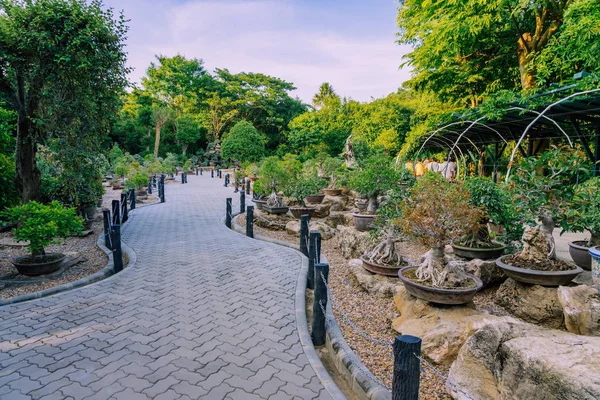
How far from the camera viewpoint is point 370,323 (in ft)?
13.5

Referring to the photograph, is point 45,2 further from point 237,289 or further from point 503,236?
point 503,236

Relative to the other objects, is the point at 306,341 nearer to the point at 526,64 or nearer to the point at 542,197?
the point at 542,197

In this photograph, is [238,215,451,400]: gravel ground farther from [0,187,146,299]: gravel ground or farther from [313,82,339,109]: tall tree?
[313,82,339,109]: tall tree

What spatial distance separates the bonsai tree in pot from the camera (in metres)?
4.02

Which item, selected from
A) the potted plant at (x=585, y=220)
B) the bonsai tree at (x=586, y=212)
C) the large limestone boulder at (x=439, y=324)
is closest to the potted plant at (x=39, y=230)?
the large limestone boulder at (x=439, y=324)

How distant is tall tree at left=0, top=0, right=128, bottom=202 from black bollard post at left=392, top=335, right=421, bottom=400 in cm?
708

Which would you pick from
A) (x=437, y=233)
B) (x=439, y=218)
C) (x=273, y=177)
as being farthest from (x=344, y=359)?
(x=273, y=177)

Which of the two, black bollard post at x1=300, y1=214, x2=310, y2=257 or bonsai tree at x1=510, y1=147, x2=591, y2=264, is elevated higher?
bonsai tree at x1=510, y1=147, x2=591, y2=264

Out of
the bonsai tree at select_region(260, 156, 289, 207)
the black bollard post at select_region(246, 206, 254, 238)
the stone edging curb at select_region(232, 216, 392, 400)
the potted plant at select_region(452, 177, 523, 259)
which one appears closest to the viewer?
the stone edging curb at select_region(232, 216, 392, 400)

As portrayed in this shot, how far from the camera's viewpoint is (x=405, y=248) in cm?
740

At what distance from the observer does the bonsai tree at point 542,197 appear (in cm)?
413

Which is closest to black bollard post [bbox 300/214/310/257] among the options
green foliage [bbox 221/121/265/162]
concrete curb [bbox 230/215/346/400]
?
concrete curb [bbox 230/215/346/400]

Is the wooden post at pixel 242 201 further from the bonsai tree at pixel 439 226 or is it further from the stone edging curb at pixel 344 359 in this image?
the bonsai tree at pixel 439 226

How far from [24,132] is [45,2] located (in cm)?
264
